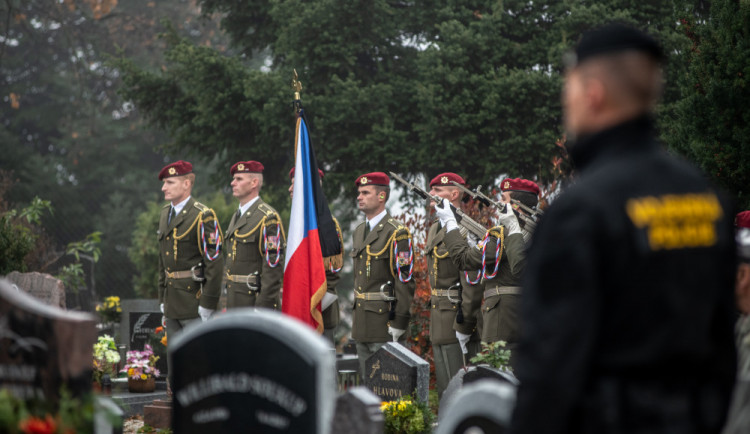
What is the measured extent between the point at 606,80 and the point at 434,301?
6.93 metres

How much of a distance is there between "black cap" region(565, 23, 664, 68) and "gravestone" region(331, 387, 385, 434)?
175 cm

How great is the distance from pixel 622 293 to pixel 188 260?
26.7 feet

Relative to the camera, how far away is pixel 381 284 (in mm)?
9438

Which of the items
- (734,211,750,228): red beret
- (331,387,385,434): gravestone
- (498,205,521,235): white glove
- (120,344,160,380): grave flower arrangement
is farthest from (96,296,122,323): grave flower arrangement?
(331,387,385,434): gravestone

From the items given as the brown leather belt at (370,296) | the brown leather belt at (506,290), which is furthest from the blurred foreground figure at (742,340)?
the brown leather belt at (370,296)

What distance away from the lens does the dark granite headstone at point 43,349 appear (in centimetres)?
342

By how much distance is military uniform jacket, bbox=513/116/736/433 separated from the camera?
2.26 metres

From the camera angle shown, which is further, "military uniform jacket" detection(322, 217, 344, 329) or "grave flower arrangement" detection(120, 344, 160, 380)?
"grave flower arrangement" detection(120, 344, 160, 380)

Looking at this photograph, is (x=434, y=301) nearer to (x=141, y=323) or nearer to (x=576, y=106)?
(x=141, y=323)

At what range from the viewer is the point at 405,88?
16.9 metres

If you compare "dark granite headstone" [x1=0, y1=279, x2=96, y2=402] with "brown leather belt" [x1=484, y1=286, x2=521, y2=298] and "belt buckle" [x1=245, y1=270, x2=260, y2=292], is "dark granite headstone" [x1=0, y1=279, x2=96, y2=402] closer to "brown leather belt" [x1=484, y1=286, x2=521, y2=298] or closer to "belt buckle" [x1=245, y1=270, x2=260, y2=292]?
"brown leather belt" [x1=484, y1=286, x2=521, y2=298]

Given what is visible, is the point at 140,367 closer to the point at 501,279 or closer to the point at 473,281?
the point at 473,281

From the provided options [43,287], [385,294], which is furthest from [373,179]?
[43,287]

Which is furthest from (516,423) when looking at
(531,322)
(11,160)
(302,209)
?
(11,160)
